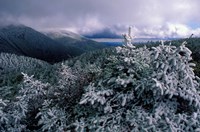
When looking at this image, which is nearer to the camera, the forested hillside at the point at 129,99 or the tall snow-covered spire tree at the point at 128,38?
the forested hillside at the point at 129,99

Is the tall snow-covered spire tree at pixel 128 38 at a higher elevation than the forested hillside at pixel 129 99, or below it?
higher

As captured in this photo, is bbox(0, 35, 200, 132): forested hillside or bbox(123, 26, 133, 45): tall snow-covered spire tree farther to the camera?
bbox(123, 26, 133, 45): tall snow-covered spire tree

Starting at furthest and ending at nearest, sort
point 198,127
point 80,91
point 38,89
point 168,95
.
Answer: point 38,89 → point 80,91 → point 168,95 → point 198,127

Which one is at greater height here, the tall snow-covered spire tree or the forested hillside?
the tall snow-covered spire tree

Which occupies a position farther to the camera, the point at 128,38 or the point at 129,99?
the point at 128,38

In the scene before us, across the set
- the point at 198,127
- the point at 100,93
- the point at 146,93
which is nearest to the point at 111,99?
the point at 100,93

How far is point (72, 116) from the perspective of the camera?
8.88 metres

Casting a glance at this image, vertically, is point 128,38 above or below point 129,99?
above

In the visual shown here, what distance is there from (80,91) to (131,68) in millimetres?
1667

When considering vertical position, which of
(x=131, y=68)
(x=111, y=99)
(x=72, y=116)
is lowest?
(x=72, y=116)

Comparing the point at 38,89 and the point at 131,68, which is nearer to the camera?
the point at 131,68

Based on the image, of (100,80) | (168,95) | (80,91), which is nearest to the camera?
(168,95)

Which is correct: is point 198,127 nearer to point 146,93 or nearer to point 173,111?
point 173,111

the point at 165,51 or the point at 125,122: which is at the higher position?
the point at 165,51
